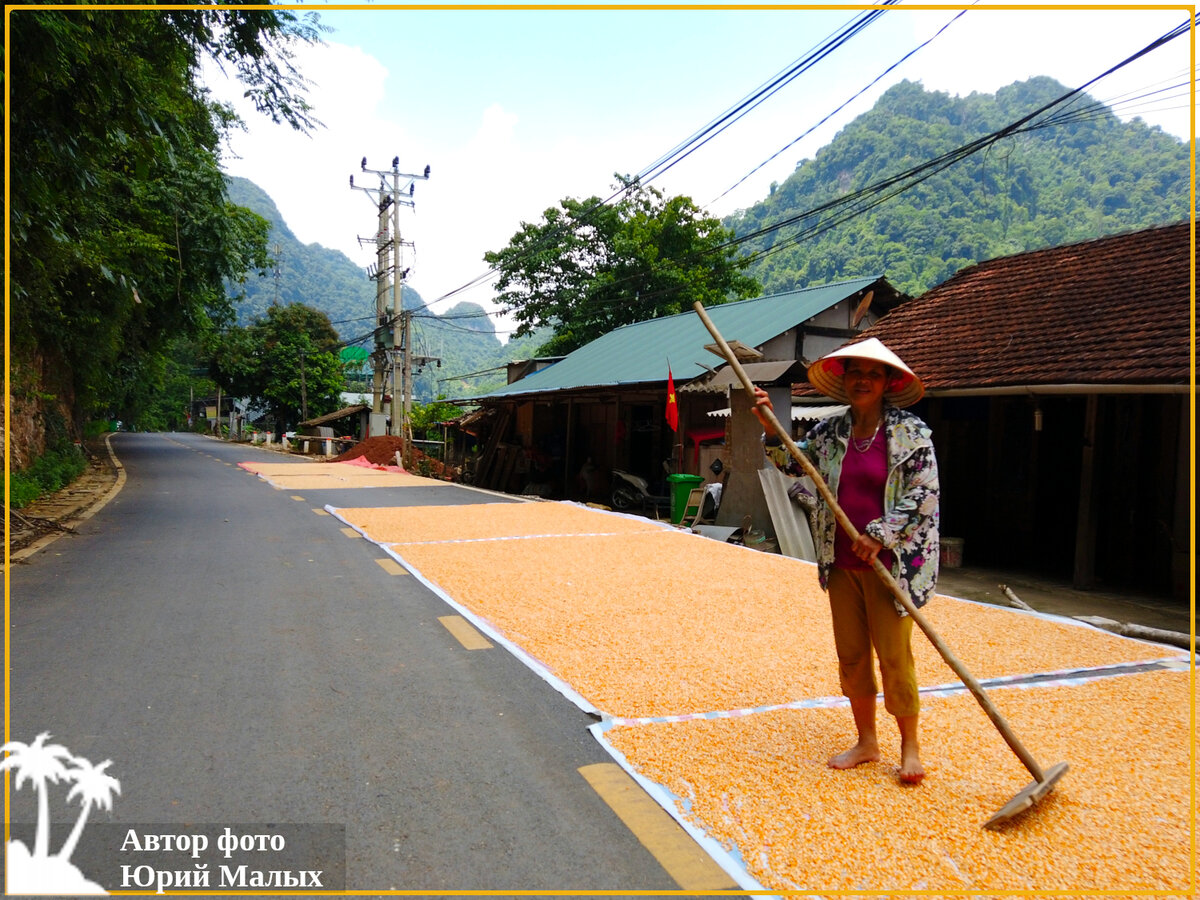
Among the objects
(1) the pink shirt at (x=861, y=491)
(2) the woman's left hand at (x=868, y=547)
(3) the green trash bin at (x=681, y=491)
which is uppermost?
(1) the pink shirt at (x=861, y=491)

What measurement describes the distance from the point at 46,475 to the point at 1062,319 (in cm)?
1654

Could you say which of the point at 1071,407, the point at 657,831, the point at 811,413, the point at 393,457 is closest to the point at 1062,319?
the point at 1071,407

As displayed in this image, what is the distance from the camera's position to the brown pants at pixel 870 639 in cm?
301

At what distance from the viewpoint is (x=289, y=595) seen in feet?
20.2

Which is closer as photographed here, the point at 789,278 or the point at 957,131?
the point at 789,278

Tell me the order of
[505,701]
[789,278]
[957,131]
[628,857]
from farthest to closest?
[957,131]
[789,278]
[505,701]
[628,857]

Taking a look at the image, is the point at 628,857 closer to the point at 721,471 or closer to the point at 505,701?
the point at 505,701

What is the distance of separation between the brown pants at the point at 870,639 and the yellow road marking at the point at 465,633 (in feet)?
7.94

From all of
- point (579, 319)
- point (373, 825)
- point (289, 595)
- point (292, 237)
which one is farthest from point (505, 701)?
point (292, 237)

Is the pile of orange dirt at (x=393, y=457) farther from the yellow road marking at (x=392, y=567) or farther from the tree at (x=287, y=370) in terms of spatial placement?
the tree at (x=287, y=370)

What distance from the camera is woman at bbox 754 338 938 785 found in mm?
2979

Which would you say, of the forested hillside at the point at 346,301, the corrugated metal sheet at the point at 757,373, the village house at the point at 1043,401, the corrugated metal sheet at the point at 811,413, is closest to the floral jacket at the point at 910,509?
the village house at the point at 1043,401

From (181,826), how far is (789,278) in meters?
41.7

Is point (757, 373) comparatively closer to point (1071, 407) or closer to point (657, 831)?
point (1071, 407)
